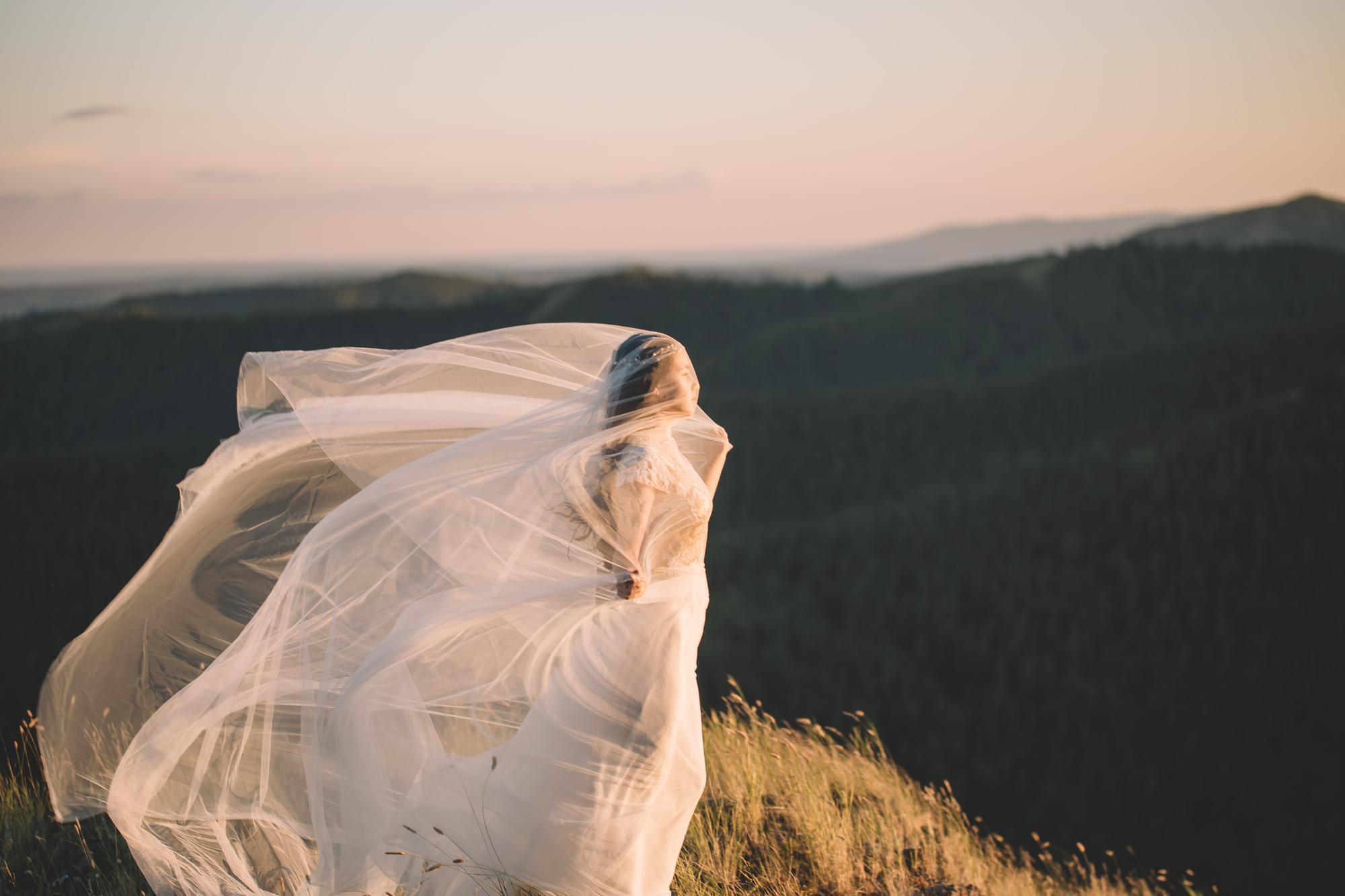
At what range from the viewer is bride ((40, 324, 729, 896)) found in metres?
2.28

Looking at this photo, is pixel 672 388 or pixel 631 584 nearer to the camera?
pixel 631 584

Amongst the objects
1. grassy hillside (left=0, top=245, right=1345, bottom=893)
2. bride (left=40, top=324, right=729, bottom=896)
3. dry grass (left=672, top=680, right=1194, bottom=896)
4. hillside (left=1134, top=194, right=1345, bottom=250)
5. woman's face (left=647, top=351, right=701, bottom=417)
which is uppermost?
hillside (left=1134, top=194, right=1345, bottom=250)

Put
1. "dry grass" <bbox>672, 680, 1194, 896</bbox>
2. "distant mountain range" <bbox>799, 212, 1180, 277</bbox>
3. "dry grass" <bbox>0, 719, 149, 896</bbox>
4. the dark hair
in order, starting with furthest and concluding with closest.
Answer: "distant mountain range" <bbox>799, 212, 1180, 277</bbox>
"dry grass" <bbox>672, 680, 1194, 896</bbox>
"dry grass" <bbox>0, 719, 149, 896</bbox>
the dark hair

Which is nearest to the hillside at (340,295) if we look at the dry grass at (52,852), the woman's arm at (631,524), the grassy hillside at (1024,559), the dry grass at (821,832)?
the grassy hillside at (1024,559)

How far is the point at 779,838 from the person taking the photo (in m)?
3.08

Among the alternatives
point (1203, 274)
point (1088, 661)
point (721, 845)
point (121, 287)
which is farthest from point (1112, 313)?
point (121, 287)

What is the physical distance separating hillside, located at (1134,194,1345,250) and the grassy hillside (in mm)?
35369

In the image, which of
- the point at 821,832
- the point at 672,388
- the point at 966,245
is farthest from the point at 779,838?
the point at 966,245

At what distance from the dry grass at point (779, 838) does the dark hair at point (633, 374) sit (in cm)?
165

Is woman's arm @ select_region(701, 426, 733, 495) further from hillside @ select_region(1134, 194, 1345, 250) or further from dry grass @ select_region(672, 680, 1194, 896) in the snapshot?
hillside @ select_region(1134, 194, 1345, 250)

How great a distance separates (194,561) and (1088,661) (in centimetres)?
1402

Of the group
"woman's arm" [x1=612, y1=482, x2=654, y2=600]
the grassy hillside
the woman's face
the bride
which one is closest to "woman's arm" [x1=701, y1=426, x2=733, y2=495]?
the bride

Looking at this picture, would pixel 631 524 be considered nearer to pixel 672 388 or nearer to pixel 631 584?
pixel 631 584

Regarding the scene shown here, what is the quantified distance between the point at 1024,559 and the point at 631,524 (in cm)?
1550
